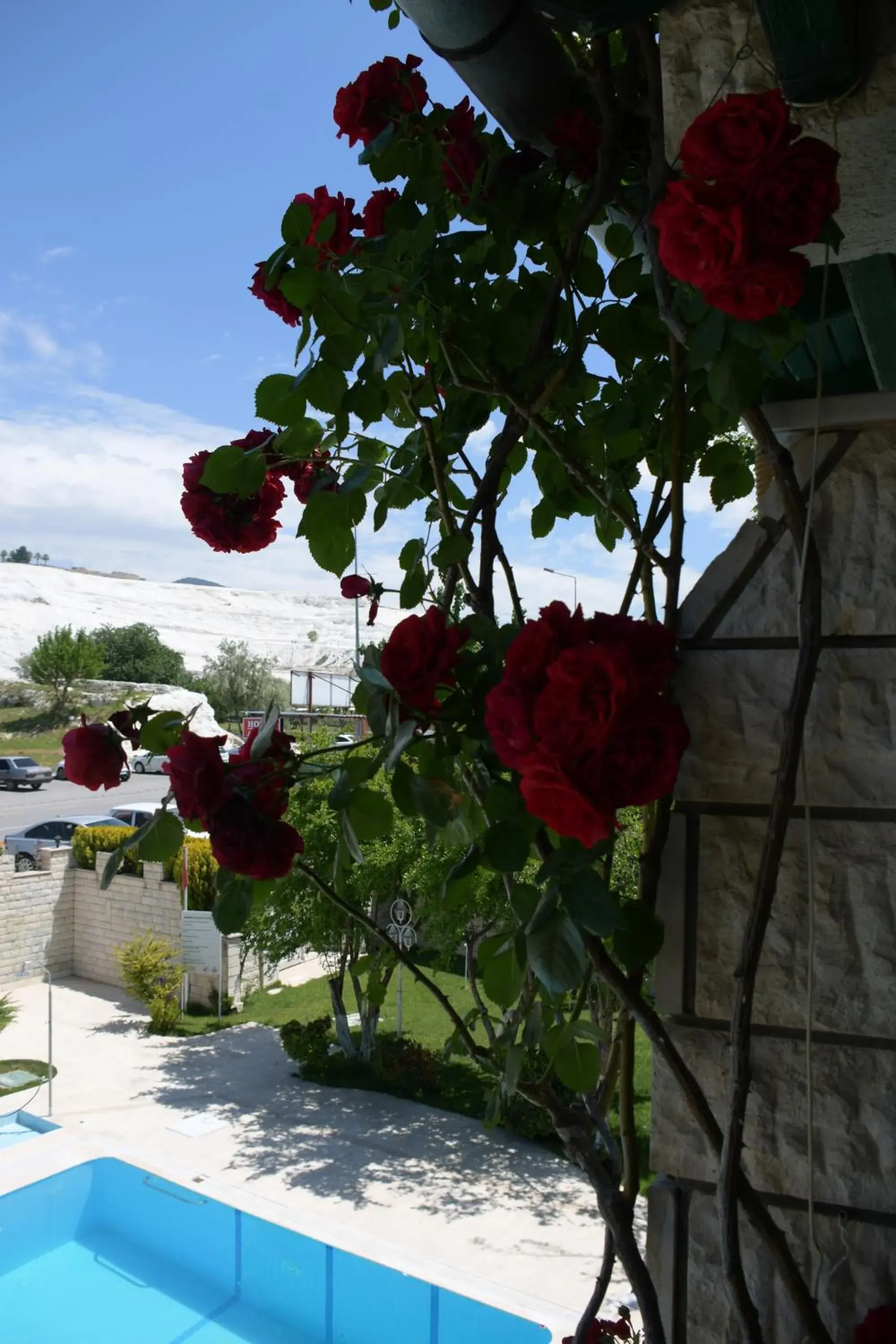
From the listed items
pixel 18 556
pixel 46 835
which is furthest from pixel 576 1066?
pixel 18 556

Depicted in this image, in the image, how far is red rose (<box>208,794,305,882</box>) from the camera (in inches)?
27.6

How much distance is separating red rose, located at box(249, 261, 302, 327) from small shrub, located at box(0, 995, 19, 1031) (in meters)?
9.16

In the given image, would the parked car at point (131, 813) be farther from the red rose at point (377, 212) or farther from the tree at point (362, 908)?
the red rose at point (377, 212)

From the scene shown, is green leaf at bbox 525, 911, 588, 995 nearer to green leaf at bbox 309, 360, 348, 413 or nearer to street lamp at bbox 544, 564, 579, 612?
street lamp at bbox 544, 564, 579, 612

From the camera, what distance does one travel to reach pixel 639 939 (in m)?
0.66

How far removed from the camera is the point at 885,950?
66 centimetres

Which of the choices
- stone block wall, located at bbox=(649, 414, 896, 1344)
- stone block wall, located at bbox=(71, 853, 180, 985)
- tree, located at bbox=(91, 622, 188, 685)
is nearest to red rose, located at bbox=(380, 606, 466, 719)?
stone block wall, located at bbox=(649, 414, 896, 1344)

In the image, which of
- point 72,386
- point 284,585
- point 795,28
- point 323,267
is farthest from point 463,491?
point 284,585

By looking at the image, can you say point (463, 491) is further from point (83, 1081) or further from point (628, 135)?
point (83, 1081)

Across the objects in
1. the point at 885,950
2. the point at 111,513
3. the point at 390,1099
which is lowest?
the point at 390,1099

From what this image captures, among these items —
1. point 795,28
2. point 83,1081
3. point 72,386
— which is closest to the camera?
point 795,28

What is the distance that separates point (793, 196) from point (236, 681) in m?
36.0

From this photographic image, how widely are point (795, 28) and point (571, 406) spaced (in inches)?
18.2

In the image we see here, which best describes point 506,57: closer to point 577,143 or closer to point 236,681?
point 577,143
